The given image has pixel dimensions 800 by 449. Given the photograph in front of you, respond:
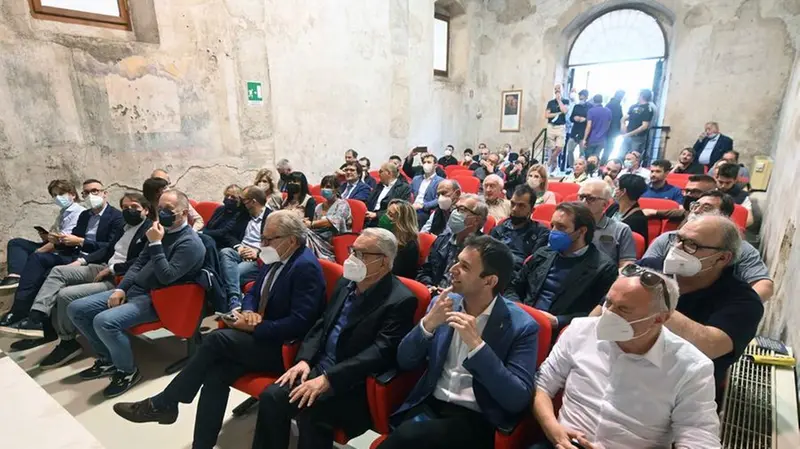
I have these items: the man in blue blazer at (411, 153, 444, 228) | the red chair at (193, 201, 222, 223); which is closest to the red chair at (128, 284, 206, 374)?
the red chair at (193, 201, 222, 223)

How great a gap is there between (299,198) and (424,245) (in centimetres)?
177

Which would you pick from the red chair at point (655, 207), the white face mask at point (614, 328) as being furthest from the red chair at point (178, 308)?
Answer: the red chair at point (655, 207)

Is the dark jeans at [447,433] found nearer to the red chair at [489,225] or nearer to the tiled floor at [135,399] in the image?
the tiled floor at [135,399]

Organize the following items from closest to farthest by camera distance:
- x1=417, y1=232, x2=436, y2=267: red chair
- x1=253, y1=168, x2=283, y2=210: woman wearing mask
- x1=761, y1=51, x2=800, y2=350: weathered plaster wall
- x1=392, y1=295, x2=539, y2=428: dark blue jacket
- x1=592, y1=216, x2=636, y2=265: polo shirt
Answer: x1=392, y1=295, x2=539, y2=428: dark blue jacket < x1=761, y1=51, x2=800, y2=350: weathered plaster wall < x1=592, y1=216, x2=636, y2=265: polo shirt < x1=417, y1=232, x2=436, y2=267: red chair < x1=253, y1=168, x2=283, y2=210: woman wearing mask

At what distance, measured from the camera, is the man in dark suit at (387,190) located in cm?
522

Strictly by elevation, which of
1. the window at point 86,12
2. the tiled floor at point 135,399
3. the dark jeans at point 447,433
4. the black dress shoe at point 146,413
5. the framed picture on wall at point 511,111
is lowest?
the tiled floor at point 135,399

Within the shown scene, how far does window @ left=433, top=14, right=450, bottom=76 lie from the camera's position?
11.0m

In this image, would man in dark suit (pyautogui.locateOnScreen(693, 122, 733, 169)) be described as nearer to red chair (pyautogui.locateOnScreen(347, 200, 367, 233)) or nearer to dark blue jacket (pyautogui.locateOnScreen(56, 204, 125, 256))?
red chair (pyautogui.locateOnScreen(347, 200, 367, 233))

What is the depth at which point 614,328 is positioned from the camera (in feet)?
4.53

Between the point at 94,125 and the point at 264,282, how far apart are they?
4279 mm

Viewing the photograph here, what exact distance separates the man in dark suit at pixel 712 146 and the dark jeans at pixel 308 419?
7742mm

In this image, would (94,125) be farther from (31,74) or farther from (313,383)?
(313,383)

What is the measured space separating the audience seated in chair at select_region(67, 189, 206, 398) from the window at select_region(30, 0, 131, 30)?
3805 mm

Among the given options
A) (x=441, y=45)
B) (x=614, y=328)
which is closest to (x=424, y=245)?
(x=614, y=328)
